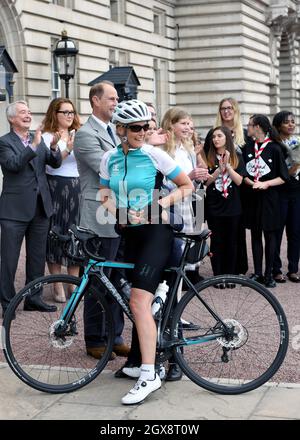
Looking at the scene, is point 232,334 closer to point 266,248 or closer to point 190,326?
point 190,326

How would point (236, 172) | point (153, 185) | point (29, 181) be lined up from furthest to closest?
Answer: point (236, 172) < point (29, 181) < point (153, 185)

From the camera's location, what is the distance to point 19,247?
25.3 feet

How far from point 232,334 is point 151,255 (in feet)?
2.41

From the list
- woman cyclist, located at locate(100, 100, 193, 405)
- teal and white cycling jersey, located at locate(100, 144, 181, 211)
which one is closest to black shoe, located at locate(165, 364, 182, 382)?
woman cyclist, located at locate(100, 100, 193, 405)

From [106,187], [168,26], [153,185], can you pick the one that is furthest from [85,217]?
[168,26]

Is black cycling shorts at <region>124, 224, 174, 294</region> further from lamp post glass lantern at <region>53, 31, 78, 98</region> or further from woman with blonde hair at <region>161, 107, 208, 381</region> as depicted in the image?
lamp post glass lantern at <region>53, 31, 78, 98</region>

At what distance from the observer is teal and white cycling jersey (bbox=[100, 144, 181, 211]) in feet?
16.6

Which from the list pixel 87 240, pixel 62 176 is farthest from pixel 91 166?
pixel 62 176

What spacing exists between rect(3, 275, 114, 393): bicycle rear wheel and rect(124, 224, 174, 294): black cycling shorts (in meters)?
0.35

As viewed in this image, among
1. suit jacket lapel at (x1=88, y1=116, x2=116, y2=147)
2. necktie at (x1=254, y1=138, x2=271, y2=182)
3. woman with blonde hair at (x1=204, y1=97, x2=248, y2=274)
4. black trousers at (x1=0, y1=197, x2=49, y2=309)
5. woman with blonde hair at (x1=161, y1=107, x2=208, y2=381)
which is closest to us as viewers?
suit jacket lapel at (x1=88, y1=116, x2=116, y2=147)

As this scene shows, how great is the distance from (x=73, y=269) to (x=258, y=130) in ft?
8.46

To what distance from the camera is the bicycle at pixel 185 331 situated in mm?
5152

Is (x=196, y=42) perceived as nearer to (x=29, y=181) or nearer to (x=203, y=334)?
(x=29, y=181)

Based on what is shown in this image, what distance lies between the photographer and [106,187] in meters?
5.39
